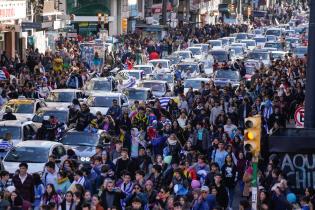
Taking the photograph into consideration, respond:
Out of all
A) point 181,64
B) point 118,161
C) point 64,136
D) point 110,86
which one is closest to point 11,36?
point 181,64

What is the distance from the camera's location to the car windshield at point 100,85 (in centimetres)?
3809

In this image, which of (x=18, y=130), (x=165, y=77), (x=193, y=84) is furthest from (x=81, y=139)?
(x=165, y=77)

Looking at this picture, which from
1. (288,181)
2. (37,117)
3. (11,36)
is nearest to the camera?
(288,181)

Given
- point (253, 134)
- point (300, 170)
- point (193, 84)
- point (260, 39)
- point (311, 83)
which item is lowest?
point (260, 39)

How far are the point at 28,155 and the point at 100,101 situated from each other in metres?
10.6

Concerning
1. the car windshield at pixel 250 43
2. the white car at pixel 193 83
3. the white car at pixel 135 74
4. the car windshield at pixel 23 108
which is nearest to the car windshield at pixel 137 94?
the white car at pixel 193 83

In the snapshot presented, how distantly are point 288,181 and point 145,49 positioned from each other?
143 feet

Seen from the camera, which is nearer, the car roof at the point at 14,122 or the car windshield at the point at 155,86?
the car roof at the point at 14,122

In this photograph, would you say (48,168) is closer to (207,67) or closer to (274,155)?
(274,155)

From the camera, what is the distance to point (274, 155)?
2148cm

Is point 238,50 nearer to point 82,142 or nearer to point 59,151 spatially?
point 82,142

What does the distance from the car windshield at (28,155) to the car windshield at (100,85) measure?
14.6m

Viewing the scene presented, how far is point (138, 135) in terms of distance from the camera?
25766mm

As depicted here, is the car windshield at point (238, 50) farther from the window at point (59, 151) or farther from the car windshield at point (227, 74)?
the window at point (59, 151)
